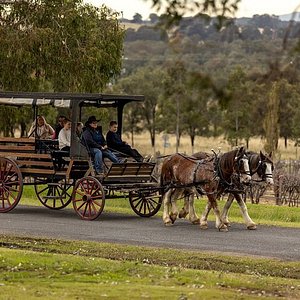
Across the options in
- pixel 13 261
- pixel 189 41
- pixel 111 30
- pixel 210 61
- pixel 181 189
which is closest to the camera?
pixel 189 41

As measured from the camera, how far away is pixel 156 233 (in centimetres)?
2106

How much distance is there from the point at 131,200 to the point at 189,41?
42.6 ft

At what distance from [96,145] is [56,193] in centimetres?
360

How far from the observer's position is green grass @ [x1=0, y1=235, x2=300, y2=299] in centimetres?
1369

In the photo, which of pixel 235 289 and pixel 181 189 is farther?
pixel 181 189

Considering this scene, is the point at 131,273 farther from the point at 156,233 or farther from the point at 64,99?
the point at 64,99

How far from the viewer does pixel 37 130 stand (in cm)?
2520

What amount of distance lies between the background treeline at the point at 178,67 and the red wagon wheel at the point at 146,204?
2.52 metres

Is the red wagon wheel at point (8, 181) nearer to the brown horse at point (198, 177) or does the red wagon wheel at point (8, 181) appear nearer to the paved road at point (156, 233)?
the paved road at point (156, 233)

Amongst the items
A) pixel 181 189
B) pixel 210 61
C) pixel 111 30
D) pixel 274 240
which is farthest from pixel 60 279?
→ pixel 111 30

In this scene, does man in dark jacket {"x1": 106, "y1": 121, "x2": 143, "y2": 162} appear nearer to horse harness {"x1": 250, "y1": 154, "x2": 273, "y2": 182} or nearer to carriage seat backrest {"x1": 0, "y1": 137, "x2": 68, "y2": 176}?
carriage seat backrest {"x1": 0, "y1": 137, "x2": 68, "y2": 176}

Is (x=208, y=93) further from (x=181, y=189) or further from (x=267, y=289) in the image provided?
(x=181, y=189)

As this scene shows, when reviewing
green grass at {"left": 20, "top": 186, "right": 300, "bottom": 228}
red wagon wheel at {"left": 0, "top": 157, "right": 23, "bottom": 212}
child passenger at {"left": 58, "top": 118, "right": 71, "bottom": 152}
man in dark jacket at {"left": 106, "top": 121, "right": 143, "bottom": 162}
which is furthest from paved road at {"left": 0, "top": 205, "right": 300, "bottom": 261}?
green grass at {"left": 20, "top": 186, "right": 300, "bottom": 228}

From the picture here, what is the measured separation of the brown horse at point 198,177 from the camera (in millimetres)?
21672
